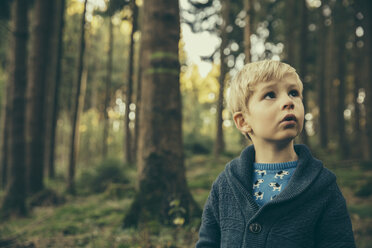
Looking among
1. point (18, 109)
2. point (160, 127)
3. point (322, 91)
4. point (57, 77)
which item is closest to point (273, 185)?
point (160, 127)

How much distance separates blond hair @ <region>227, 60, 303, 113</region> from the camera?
A: 174cm

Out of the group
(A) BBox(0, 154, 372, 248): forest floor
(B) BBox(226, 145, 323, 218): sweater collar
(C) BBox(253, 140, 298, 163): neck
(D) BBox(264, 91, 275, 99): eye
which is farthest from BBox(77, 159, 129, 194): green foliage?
(D) BBox(264, 91, 275, 99): eye

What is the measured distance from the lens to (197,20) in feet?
58.9

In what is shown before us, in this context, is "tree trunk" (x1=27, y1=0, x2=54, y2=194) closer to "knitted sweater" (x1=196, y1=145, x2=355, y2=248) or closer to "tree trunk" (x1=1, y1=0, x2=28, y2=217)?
"tree trunk" (x1=1, y1=0, x2=28, y2=217)

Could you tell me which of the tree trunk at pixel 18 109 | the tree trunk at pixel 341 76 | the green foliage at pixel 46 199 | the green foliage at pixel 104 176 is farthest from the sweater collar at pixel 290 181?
the tree trunk at pixel 341 76

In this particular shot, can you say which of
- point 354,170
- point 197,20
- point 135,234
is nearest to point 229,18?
point 197,20

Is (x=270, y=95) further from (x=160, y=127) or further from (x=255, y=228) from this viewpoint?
(x=160, y=127)

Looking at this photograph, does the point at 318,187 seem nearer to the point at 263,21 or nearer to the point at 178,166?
the point at 178,166

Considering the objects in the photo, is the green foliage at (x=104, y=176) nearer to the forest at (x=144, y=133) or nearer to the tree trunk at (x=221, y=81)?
the forest at (x=144, y=133)

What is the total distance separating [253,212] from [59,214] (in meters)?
7.55

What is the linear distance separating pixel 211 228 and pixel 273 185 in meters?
0.47

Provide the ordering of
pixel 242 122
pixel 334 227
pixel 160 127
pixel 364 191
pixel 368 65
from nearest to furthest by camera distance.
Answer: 1. pixel 334 227
2. pixel 242 122
3. pixel 160 127
4. pixel 364 191
5. pixel 368 65

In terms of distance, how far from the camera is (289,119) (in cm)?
166

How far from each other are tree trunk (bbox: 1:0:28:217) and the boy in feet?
24.5
